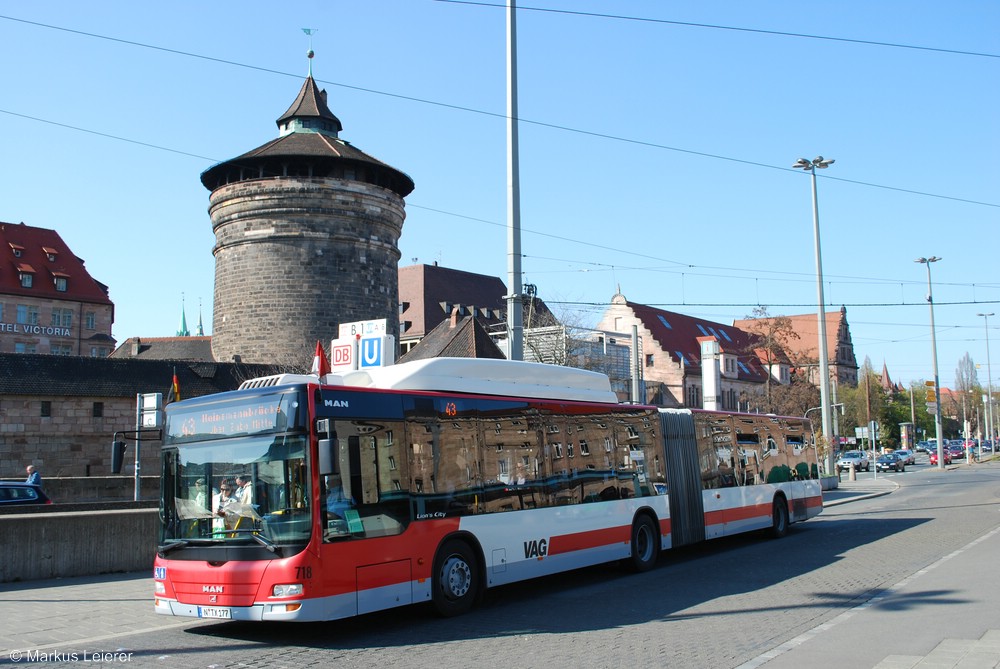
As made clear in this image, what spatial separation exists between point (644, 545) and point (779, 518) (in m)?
6.01

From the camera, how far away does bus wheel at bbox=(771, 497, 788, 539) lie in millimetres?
19591

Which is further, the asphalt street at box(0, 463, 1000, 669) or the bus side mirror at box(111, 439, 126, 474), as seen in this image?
the bus side mirror at box(111, 439, 126, 474)

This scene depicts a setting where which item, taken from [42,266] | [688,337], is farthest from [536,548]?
[42,266]

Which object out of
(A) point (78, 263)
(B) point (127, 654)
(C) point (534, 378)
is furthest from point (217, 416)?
(A) point (78, 263)

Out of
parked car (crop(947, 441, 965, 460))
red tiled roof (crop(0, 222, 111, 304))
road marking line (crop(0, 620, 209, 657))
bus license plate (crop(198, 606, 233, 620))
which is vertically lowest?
parked car (crop(947, 441, 965, 460))

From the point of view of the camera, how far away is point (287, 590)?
9016mm

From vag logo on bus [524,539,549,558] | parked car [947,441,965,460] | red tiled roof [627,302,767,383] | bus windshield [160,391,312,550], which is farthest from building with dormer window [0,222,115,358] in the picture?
parked car [947,441,965,460]

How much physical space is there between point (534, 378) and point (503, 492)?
208cm

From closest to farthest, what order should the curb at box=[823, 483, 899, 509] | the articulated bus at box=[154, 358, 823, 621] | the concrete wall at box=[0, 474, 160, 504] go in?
the articulated bus at box=[154, 358, 823, 621] < the concrete wall at box=[0, 474, 160, 504] < the curb at box=[823, 483, 899, 509]

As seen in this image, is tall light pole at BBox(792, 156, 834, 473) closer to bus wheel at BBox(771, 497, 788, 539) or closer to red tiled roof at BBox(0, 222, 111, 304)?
bus wheel at BBox(771, 497, 788, 539)

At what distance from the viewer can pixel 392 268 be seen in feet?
143

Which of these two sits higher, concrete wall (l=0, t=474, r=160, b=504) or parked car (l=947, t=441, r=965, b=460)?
concrete wall (l=0, t=474, r=160, b=504)

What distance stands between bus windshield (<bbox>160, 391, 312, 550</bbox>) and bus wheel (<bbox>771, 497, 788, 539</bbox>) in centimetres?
1291

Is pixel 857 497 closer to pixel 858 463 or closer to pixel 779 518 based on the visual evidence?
pixel 779 518
